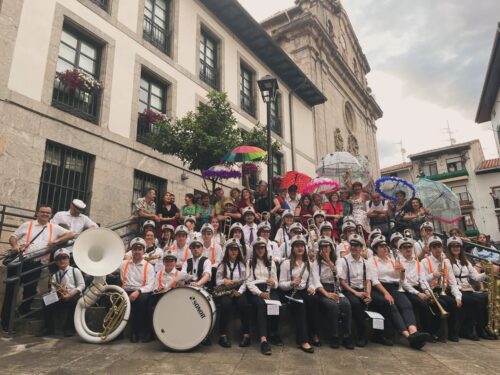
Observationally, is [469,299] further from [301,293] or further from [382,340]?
[301,293]

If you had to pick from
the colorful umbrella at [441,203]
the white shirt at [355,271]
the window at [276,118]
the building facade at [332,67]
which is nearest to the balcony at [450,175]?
the building facade at [332,67]

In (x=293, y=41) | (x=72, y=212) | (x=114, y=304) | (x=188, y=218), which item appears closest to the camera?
(x=114, y=304)

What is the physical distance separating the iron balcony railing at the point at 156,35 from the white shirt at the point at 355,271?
11.2 meters

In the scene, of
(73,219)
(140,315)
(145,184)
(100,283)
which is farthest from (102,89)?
(140,315)

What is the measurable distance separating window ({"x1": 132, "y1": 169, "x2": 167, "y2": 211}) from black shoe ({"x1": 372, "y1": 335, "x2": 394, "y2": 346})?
330 inches

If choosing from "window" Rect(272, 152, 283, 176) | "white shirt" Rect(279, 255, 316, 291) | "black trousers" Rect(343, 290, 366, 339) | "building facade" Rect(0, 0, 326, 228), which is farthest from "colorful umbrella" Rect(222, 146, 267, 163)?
"window" Rect(272, 152, 283, 176)

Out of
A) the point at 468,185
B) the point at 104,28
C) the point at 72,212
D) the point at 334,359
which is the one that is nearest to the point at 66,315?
the point at 72,212

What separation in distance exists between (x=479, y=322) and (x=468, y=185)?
38.7m

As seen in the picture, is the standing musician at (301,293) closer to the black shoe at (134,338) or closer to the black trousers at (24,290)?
the black shoe at (134,338)

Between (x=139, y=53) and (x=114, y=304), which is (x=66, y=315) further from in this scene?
(x=139, y=53)

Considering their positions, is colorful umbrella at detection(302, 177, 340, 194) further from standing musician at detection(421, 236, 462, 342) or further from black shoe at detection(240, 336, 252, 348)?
black shoe at detection(240, 336, 252, 348)

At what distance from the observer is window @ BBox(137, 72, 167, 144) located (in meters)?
12.4

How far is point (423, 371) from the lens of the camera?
13.6ft

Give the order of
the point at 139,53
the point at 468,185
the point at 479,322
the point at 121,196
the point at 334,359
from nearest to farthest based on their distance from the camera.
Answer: the point at 334,359 → the point at 479,322 → the point at 121,196 → the point at 139,53 → the point at 468,185
